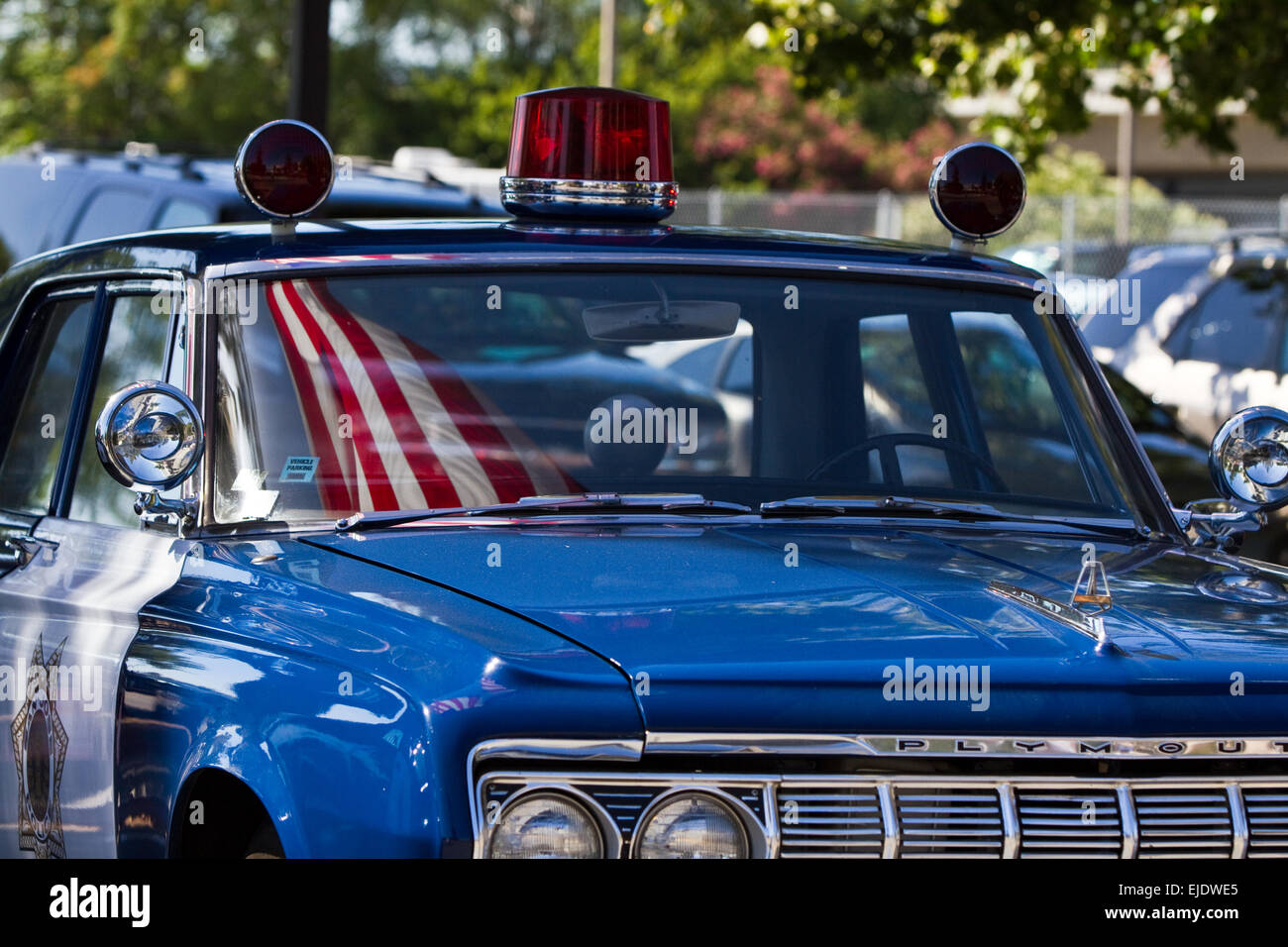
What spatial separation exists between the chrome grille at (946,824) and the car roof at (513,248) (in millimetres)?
1537

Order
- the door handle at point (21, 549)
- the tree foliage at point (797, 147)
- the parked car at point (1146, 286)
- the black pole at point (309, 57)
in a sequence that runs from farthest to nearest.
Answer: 1. the tree foliage at point (797, 147)
2. the parked car at point (1146, 286)
3. the black pole at point (309, 57)
4. the door handle at point (21, 549)

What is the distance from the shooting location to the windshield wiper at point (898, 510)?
3.32 metres

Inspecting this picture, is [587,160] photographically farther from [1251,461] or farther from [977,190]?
[1251,461]

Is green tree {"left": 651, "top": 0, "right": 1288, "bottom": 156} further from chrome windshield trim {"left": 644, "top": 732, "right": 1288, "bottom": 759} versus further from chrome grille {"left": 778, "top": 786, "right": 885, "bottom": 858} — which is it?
chrome grille {"left": 778, "top": 786, "right": 885, "bottom": 858}

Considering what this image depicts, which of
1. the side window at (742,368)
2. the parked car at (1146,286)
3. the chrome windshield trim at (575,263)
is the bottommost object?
the side window at (742,368)

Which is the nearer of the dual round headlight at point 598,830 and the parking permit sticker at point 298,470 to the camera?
the dual round headlight at point 598,830

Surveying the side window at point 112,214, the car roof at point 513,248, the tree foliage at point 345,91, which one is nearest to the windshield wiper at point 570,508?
the car roof at point 513,248

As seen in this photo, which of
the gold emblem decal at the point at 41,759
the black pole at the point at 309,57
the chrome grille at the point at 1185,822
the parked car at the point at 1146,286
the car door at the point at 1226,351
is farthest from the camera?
the parked car at the point at 1146,286

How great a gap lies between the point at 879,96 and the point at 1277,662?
4157 cm

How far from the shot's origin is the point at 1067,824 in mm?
2420

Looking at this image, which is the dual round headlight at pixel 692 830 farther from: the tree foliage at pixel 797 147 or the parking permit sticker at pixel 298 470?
the tree foliage at pixel 797 147

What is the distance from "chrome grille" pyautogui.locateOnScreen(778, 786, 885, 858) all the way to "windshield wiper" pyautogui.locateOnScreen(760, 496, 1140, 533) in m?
0.96

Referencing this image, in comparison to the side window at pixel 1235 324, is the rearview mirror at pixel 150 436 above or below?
below

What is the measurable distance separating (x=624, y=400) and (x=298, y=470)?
0.65m
